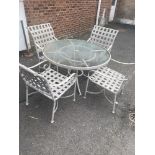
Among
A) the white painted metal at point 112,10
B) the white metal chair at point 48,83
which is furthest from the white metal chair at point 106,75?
the white painted metal at point 112,10

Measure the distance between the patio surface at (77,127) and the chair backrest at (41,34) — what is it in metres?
0.85

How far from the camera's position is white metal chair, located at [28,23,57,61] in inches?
123

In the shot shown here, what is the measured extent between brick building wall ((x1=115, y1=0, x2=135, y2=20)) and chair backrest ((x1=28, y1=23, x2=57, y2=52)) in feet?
17.8

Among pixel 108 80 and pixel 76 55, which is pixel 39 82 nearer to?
pixel 76 55

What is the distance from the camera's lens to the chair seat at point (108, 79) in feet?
8.47

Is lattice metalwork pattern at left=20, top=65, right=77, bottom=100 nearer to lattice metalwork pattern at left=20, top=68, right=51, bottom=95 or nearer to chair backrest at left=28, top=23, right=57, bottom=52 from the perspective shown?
lattice metalwork pattern at left=20, top=68, right=51, bottom=95

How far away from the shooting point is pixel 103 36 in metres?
3.45

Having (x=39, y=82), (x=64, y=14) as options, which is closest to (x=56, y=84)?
(x=39, y=82)

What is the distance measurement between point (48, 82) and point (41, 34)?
1427 mm

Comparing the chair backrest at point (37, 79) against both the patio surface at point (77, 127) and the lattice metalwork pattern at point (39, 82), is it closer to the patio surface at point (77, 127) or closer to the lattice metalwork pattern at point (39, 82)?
the lattice metalwork pattern at point (39, 82)

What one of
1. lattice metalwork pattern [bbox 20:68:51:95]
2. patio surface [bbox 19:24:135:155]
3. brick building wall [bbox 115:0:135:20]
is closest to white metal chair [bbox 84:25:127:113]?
patio surface [bbox 19:24:135:155]
